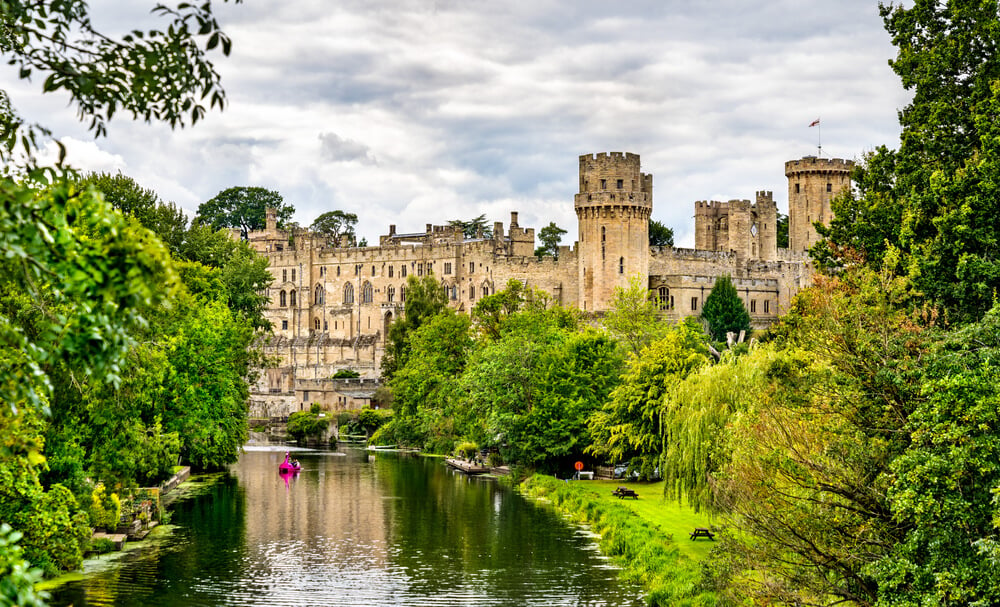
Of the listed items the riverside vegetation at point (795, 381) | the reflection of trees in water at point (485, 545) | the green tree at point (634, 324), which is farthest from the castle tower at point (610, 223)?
the riverside vegetation at point (795, 381)

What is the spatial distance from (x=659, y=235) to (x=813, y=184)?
2058cm

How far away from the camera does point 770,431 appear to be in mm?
17375

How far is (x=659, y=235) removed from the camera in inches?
3971

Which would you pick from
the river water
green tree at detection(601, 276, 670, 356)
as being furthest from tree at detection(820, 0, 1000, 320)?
green tree at detection(601, 276, 670, 356)

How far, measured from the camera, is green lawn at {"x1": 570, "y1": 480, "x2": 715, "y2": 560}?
2536 centimetres

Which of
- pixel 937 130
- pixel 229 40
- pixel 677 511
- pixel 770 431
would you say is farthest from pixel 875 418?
pixel 677 511

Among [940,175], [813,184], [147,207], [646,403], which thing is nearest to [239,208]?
[813,184]

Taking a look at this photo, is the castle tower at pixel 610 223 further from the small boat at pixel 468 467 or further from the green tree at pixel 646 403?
the green tree at pixel 646 403

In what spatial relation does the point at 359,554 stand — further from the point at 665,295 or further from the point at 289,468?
the point at 665,295

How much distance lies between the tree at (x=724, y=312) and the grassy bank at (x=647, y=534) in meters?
33.7

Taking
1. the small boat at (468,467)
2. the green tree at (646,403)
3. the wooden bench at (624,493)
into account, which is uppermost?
the green tree at (646,403)

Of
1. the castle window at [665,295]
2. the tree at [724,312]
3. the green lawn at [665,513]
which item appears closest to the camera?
the green lawn at [665,513]

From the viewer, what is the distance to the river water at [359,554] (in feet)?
74.0

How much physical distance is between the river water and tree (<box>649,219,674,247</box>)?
199 feet
